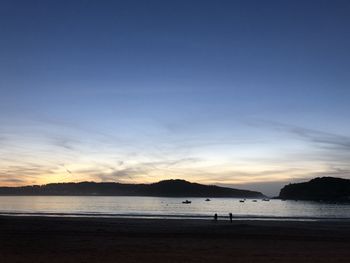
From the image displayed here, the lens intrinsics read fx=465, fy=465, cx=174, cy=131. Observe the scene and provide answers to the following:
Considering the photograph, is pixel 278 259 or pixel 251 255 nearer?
pixel 278 259

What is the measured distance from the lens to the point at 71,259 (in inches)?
787

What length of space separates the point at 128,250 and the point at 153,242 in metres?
4.75

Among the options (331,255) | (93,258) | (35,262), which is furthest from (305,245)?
(35,262)

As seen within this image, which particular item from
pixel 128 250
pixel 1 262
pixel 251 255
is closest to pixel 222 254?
pixel 251 255

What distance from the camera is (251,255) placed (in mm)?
21875

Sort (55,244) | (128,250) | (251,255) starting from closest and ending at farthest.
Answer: (251,255) → (128,250) → (55,244)

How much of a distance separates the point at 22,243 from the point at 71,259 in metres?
7.94

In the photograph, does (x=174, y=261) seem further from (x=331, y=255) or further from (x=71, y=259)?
(x=331, y=255)

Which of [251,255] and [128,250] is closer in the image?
[251,255]

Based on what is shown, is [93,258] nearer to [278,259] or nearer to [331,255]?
[278,259]

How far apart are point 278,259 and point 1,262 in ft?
38.4

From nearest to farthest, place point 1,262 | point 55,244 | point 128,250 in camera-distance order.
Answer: point 1,262 < point 128,250 < point 55,244

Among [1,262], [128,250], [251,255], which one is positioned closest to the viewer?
[1,262]

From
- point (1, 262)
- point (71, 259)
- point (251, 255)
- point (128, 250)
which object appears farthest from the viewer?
point (128, 250)
